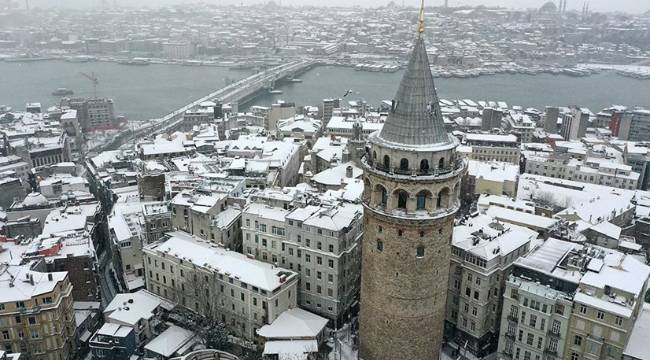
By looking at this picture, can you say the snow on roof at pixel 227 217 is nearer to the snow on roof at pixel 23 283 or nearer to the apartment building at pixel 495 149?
the snow on roof at pixel 23 283

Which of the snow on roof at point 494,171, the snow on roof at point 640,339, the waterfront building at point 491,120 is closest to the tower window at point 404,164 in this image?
the snow on roof at point 640,339

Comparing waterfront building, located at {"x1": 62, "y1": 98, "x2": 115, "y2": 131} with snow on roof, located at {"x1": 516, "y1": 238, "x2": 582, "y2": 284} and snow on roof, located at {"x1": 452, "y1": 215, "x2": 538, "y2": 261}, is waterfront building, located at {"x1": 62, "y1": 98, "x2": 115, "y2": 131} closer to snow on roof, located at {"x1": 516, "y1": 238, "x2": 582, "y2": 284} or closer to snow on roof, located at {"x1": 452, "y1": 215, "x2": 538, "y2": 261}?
snow on roof, located at {"x1": 452, "y1": 215, "x2": 538, "y2": 261}

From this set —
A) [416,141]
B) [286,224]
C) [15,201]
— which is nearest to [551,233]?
[286,224]

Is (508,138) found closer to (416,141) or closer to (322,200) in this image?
(322,200)

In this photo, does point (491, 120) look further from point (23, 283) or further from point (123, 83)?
point (123, 83)

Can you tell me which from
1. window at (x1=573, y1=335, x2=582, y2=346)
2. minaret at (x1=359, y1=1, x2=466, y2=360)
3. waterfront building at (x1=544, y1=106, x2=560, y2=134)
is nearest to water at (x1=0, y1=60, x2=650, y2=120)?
waterfront building at (x1=544, y1=106, x2=560, y2=134)

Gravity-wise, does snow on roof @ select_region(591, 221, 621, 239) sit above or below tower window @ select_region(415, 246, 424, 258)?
below

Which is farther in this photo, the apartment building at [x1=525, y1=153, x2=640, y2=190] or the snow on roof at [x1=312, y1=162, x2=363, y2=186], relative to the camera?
the apartment building at [x1=525, y1=153, x2=640, y2=190]
